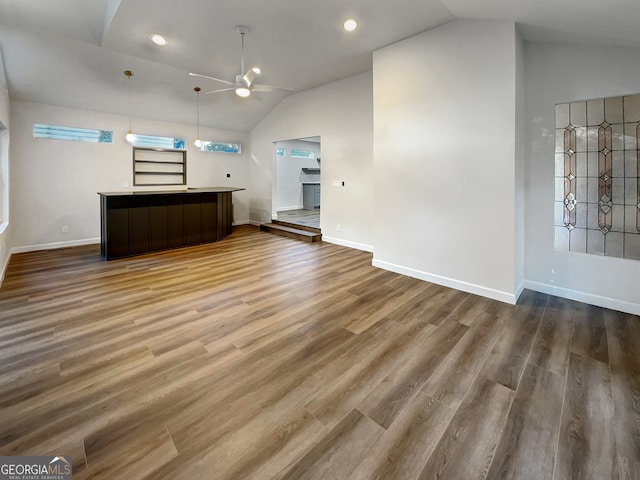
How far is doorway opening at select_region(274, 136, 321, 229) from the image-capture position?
10.6m

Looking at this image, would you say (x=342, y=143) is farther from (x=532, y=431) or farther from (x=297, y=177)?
(x=532, y=431)

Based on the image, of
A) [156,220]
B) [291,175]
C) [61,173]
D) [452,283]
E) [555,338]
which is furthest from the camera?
[291,175]

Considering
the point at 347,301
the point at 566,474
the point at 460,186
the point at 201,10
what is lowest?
the point at 566,474

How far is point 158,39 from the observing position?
14.8 ft

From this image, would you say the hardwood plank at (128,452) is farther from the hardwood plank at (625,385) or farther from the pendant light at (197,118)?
the pendant light at (197,118)

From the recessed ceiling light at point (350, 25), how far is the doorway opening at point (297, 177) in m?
6.23

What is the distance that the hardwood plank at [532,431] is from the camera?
4.97 ft

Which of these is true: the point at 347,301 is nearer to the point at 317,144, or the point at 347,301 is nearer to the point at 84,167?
the point at 84,167

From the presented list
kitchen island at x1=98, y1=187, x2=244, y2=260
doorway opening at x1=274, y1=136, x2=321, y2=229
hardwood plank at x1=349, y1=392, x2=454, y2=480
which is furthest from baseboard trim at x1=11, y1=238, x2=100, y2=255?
hardwood plank at x1=349, y1=392, x2=454, y2=480

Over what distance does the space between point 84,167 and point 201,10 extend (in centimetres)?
443

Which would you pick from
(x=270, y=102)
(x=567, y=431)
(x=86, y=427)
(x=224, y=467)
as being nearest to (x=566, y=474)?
(x=567, y=431)

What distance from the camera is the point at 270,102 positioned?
297 inches

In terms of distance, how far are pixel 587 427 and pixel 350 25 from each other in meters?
4.69

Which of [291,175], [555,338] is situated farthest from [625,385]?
[291,175]
